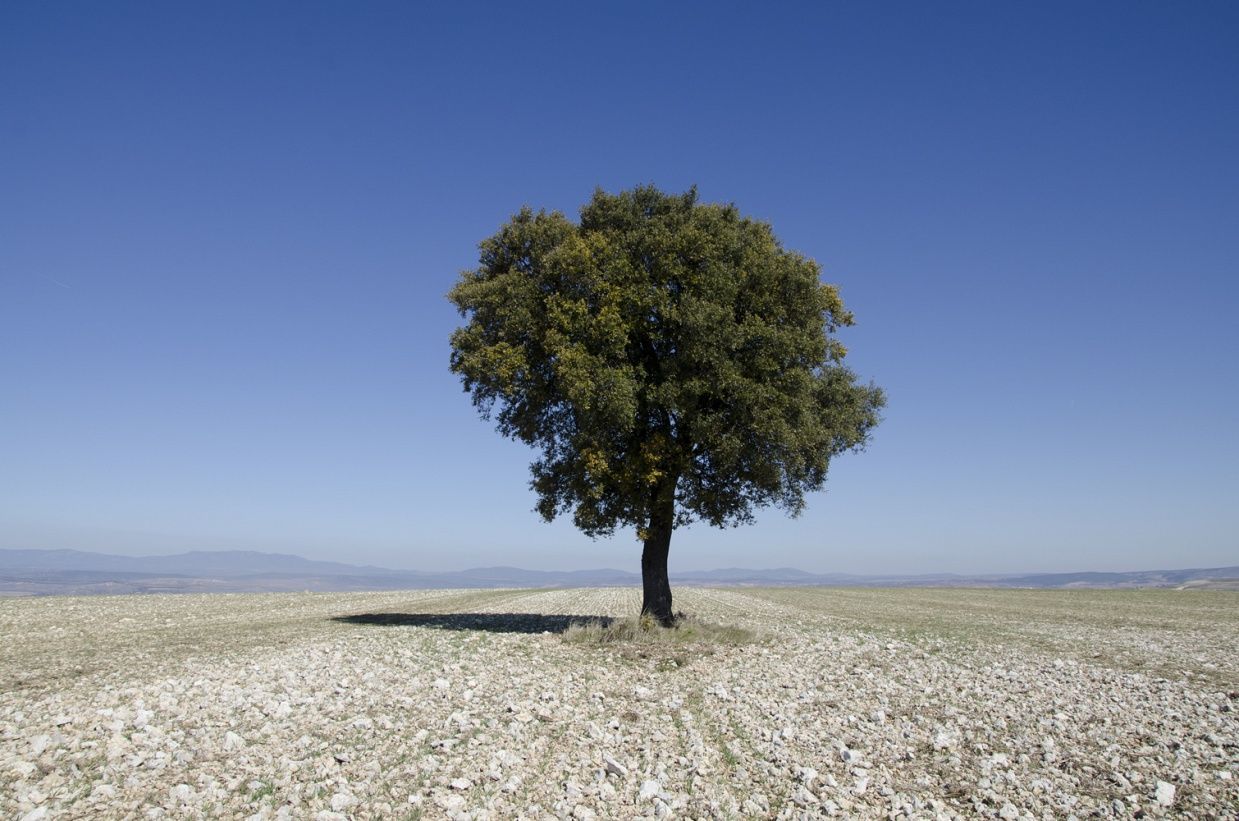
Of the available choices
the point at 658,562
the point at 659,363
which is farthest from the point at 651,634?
the point at 659,363

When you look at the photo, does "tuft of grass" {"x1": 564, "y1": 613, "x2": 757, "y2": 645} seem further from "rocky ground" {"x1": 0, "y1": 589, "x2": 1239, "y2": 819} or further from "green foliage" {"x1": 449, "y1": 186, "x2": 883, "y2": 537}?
"green foliage" {"x1": 449, "y1": 186, "x2": 883, "y2": 537}

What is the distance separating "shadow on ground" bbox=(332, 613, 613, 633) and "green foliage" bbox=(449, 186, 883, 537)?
4.48 m

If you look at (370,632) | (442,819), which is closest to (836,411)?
(370,632)

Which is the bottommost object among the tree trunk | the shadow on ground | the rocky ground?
the shadow on ground

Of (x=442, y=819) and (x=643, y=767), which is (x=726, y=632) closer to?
(x=643, y=767)

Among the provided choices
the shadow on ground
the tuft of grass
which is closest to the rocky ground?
the tuft of grass

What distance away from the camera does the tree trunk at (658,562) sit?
26016 millimetres

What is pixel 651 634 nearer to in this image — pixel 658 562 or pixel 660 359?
pixel 658 562

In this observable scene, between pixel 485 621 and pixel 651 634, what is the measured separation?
10.3 m

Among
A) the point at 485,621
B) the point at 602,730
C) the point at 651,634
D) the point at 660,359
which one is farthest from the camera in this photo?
the point at 485,621

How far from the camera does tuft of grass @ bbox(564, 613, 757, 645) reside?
73.5 ft

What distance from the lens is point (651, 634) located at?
23.1 meters

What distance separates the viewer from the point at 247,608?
4066 cm

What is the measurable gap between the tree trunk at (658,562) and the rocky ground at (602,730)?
4422mm
